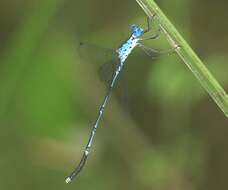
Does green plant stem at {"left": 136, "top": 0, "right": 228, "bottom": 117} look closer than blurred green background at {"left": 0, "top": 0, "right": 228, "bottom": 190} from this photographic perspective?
Yes

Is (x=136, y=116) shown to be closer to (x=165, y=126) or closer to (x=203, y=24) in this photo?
(x=165, y=126)

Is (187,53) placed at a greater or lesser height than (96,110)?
greater

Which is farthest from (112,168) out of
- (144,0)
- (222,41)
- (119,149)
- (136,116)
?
(144,0)

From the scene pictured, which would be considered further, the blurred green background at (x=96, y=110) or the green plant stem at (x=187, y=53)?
the blurred green background at (x=96, y=110)
